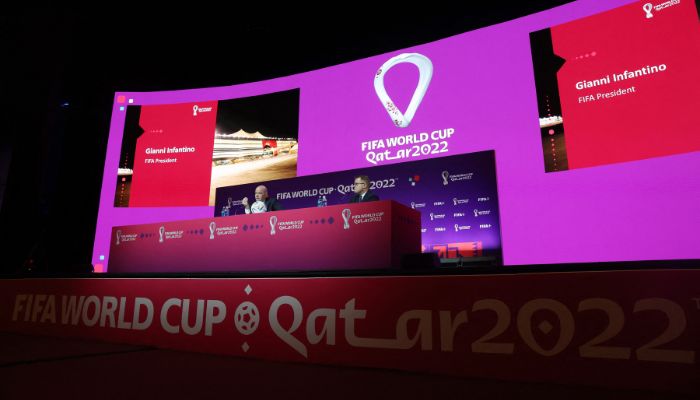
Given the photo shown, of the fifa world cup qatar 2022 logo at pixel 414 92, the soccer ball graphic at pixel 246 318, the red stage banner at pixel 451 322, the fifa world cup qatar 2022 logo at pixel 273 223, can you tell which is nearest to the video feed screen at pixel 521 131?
the fifa world cup qatar 2022 logo at pixel 414 92

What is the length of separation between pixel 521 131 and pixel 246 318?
2.83m

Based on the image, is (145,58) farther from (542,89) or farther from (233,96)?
(542,89)

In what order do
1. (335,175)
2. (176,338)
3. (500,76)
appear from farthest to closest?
1. (500,76)
2. (335,175)
3. (176,338)

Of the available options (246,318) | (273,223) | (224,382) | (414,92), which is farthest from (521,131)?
(224,382)

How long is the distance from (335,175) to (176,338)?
1852mm

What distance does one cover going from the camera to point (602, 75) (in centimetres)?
309

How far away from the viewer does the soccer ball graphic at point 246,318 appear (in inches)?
58.5

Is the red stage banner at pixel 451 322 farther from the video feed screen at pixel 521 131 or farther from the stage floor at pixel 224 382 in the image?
the video feed screen at pixel 521 131

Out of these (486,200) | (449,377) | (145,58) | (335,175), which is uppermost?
(145,58)

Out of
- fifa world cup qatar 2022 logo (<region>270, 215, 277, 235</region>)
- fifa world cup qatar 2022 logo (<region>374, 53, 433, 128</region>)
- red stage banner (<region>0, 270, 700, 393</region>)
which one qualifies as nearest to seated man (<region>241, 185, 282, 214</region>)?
fifa world cup qatar 2022 logo (<region>270, 215, 277, 235</region>)

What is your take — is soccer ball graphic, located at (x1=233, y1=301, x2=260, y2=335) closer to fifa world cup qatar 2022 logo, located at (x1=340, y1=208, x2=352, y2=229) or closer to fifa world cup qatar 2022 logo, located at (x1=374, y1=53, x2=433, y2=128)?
fifa world cup qatar 2022 logo, located at (x1=340, y1=208, x2=352, y2=229)

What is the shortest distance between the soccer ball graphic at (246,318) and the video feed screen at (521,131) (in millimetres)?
1866

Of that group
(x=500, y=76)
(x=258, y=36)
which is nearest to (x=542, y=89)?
(x=500, y=76)

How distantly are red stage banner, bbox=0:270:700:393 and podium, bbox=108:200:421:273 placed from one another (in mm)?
285
